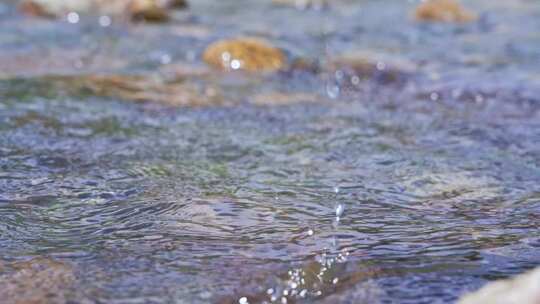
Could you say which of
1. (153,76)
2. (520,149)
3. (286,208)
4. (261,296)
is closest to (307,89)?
(153,76)

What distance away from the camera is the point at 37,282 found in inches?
112

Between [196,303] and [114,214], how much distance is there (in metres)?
0.89

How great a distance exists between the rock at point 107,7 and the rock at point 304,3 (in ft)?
3.28

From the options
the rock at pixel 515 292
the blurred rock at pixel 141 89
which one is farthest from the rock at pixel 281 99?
the rock at pixel 515 292

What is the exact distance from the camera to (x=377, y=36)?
834cm

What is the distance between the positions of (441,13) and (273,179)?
5.48m

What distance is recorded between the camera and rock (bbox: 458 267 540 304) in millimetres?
2107

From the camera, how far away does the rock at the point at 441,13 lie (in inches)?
358

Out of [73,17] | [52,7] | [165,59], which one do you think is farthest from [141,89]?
[52,7]

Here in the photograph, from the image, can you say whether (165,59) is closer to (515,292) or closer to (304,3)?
(304,3)

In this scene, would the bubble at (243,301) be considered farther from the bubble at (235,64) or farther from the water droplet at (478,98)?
the bubble at (235,64)

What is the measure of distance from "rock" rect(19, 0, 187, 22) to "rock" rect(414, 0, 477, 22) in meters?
2.41

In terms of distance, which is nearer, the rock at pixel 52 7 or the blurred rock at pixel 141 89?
the blurred rock at pixel 141 89

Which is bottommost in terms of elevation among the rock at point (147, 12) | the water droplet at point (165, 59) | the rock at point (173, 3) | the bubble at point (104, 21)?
the water droplet at point (165, 59)
